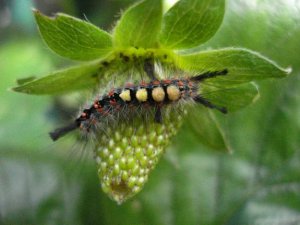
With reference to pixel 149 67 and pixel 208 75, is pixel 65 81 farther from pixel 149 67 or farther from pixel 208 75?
pixel 208 75

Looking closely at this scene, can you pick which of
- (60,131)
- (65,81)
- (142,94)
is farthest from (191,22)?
(60,131)

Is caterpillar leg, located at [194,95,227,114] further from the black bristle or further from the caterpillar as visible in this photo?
the black bristle

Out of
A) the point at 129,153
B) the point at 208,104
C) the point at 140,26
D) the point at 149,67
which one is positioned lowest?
the point at 129,153

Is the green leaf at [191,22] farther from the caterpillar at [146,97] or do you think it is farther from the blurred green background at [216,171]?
the blurred green background at [216,171]

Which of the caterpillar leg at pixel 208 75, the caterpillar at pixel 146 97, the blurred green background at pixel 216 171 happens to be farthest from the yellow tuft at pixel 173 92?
the blurred green background at pixel 216 171

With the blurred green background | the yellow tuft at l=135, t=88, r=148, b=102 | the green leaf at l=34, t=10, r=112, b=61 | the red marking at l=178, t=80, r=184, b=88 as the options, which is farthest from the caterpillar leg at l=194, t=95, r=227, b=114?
the blurred green background

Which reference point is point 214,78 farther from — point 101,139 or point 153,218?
point 153,218
